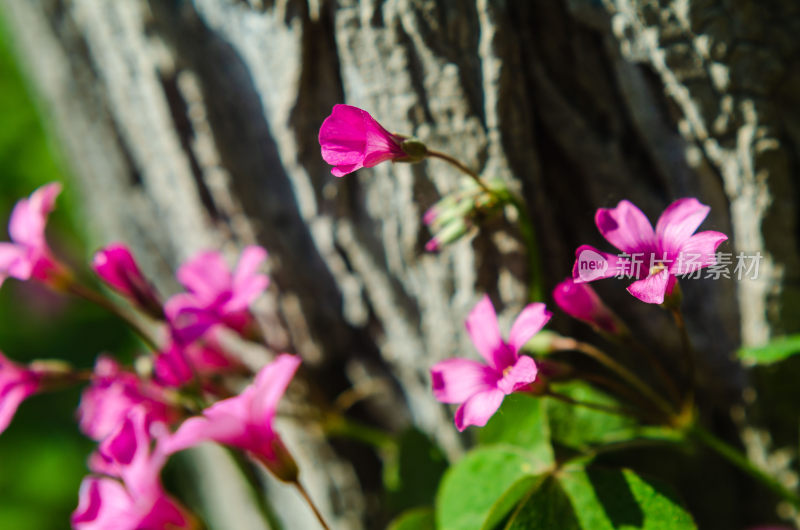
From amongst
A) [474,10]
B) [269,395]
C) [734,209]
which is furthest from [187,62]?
[734,209]

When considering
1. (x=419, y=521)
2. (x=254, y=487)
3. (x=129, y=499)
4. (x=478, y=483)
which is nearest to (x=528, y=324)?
(x=478, y=483)

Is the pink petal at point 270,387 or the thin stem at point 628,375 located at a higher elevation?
the pink petal at point 270,387

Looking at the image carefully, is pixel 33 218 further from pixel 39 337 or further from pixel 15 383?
pixel 39 337

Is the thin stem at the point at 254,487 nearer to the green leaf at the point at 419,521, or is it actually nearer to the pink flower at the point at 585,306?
the green leaf at the point at 419,521

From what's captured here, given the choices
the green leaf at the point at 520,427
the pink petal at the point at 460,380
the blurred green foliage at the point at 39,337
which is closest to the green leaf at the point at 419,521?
the green leaf at the point at 520,427

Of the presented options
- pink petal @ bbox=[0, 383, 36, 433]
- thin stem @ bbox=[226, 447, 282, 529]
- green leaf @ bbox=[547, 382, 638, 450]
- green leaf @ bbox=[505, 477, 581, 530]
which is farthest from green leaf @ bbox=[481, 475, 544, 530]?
pink petal @ bbox=[0, 383, 36, 433]

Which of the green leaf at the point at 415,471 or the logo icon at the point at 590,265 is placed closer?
the logo icon at the point at 590,265

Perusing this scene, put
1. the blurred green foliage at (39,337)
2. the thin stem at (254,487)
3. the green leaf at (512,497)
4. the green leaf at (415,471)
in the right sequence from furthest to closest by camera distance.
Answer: the blurred green foliage at (39,337) < the green leaf at (415,471) < the thin stem at (254,487) < the green leaf at (512,497)
